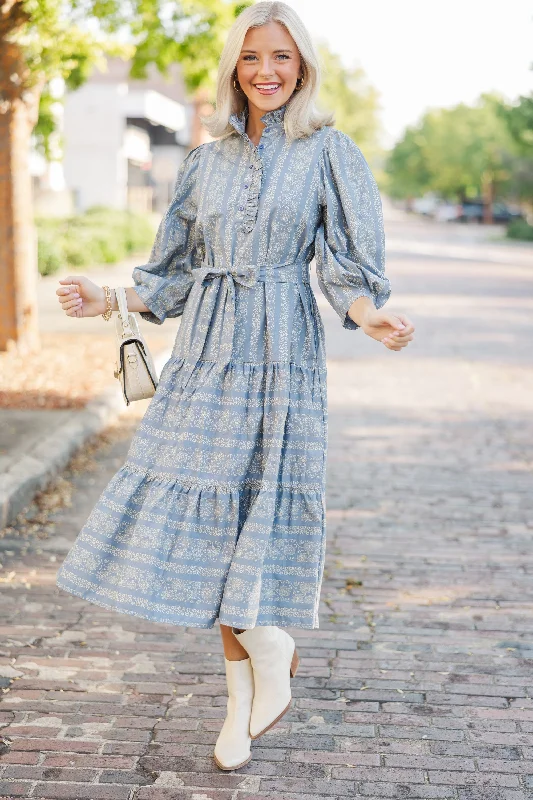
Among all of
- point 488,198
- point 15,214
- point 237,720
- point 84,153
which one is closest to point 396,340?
point 237,720

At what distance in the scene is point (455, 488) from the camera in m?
6.62

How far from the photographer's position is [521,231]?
1811 inches

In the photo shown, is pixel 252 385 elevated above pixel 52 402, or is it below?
above

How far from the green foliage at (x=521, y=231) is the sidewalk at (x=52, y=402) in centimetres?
3564

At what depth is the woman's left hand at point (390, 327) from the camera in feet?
9.55

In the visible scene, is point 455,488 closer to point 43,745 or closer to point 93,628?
point 93,628

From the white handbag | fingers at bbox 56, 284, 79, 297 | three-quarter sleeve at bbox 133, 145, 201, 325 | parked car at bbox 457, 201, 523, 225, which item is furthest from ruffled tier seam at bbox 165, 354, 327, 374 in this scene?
parked car at bbox 457, 201, 523, 225

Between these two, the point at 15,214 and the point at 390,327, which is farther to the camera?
the point at 15,214

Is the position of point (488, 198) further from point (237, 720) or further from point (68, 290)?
point (237, 720)

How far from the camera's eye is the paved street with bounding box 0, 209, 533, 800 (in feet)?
10.4

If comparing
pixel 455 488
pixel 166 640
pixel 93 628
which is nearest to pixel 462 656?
pixel 166 640

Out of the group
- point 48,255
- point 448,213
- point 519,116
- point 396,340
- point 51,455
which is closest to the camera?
point 396,340

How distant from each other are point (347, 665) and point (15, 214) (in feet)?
22.4

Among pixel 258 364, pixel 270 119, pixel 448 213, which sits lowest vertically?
pixel 448 213
